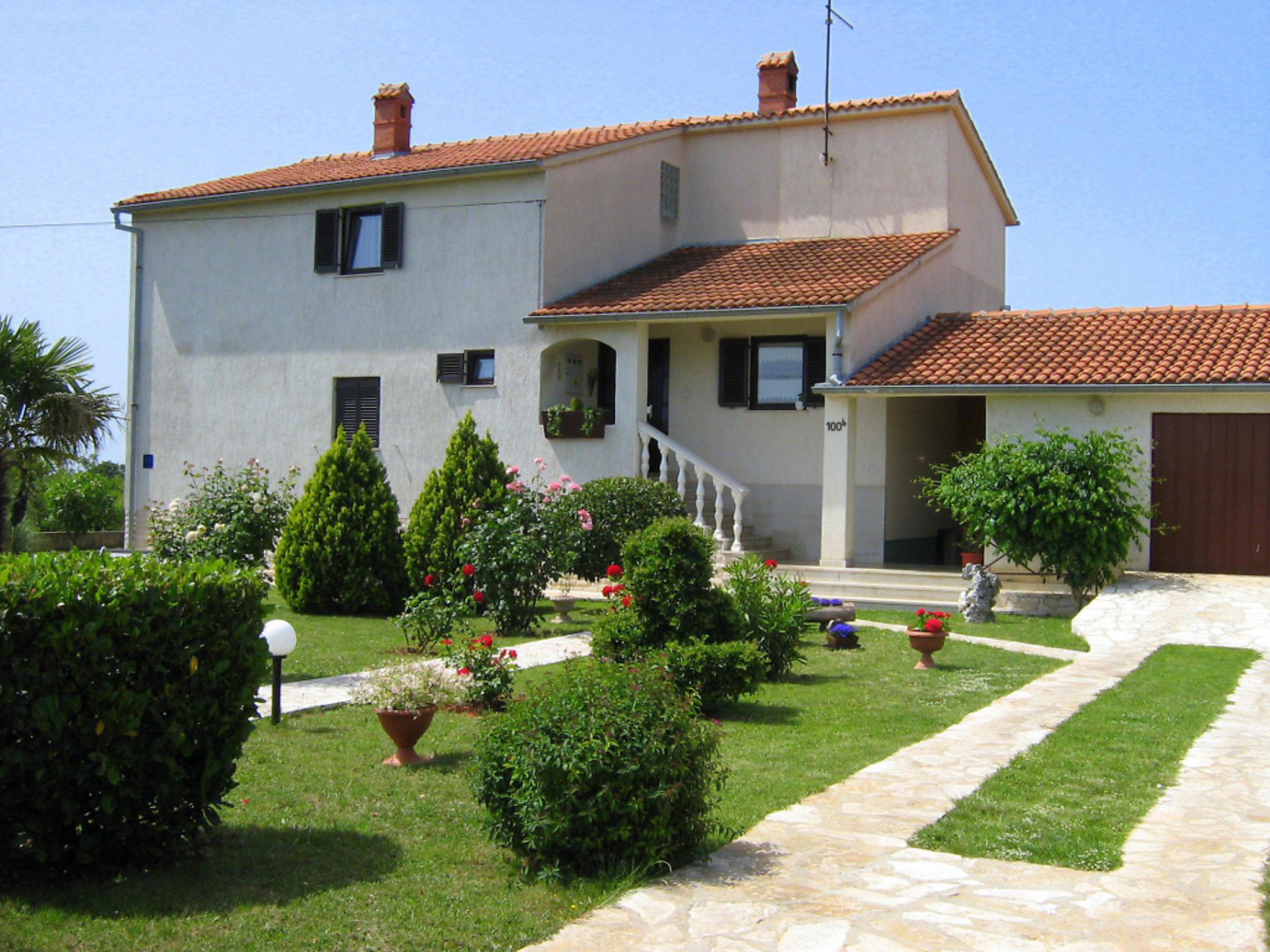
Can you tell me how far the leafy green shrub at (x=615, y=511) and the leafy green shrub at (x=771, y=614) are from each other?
4.50 meters

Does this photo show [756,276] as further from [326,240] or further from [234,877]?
[234,877]

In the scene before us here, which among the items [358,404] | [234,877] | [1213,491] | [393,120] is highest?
[393,120]

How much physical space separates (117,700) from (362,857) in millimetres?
1361

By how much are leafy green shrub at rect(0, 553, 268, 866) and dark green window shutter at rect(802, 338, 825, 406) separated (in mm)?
14861

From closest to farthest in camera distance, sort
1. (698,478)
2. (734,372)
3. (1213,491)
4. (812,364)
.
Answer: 1. (1213,491)
2. (698,478)
3. (812,364)
4. (734,372)

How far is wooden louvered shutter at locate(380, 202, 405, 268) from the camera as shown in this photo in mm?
20844

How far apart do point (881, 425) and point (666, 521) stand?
9584 mm

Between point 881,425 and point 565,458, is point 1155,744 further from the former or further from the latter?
point 565,458

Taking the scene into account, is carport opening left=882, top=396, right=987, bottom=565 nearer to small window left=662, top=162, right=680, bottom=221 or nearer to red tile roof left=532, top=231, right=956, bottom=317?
red tile roof left=532, top=231, right=956, bottom=317

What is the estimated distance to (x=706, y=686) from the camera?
9.23 m

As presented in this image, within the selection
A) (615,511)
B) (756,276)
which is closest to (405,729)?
(615,511)

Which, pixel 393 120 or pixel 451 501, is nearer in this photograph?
pixel 451 501

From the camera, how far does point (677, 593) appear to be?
9.87 m

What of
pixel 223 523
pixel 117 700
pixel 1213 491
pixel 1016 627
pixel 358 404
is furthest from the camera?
pixel 358 404
